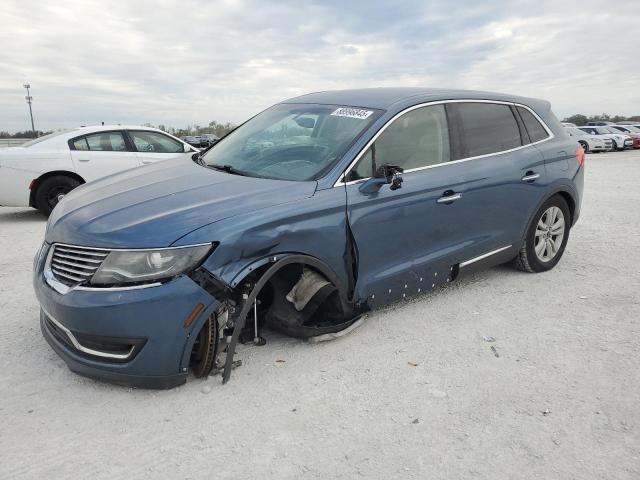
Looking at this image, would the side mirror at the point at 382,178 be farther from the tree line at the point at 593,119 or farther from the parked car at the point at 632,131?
the tree line at the point at 593,119

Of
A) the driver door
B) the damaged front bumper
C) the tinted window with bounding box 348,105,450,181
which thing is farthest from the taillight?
the damaged front bumper

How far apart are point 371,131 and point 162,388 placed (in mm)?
2106

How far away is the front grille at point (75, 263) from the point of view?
285 cm

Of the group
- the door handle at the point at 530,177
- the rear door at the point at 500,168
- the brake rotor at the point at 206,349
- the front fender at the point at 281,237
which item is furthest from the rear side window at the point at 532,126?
the brake rotor at the point at 206,349

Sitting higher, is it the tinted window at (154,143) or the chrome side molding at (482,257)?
the tinted window at (154,143)

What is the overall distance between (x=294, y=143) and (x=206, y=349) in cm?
162

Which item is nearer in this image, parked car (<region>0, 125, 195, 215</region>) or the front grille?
the front grille

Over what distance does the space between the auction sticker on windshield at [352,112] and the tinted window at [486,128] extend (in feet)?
2.74

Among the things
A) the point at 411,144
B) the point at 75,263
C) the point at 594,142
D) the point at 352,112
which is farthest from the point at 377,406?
the point at 594,142

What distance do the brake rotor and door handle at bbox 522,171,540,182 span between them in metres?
3.02

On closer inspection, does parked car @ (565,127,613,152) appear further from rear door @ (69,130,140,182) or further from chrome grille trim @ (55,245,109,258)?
chrome grille trim @ (55,245,109,258)

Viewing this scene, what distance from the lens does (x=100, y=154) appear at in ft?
28.0

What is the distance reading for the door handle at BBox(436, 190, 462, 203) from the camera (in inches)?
155

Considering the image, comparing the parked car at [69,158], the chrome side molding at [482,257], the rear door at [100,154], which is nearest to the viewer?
the chrome side molding at [482,257]
